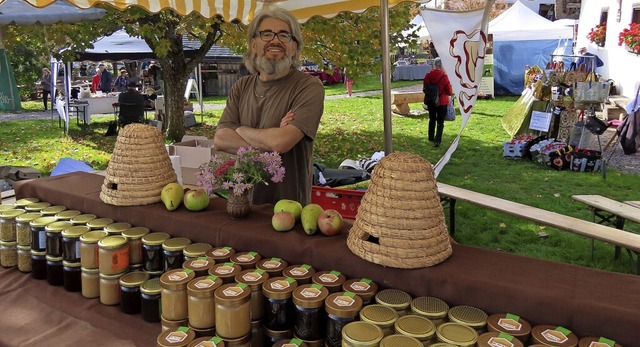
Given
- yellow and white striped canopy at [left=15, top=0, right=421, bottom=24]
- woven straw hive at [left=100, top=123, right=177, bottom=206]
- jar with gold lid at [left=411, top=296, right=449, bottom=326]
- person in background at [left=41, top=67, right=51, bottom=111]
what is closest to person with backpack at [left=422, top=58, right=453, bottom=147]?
yellow and white striped canopy at [left=15, top=0, right=421, bottom=24]

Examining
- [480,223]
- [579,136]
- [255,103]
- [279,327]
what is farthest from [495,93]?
[279,327]

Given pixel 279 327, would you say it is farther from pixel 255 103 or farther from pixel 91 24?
pixel 91 24

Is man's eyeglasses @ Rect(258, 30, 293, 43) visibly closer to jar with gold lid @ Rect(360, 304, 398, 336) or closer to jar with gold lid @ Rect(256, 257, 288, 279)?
jar with gold lid @ Rect(256, 257, 288, 279)

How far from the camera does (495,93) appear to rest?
62.1ft

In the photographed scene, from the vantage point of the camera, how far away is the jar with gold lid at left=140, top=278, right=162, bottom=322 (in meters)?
2.02

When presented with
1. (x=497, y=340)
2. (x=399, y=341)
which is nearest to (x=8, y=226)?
(x=399, y=341)

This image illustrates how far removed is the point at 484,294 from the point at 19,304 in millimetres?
1997

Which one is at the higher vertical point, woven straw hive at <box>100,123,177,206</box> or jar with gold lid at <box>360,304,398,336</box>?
woven straw hive at <box>100,123,177,206</box>

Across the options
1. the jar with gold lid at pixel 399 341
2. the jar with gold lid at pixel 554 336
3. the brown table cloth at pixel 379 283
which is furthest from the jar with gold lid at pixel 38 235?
the jar with gold lid at pixel 554 336

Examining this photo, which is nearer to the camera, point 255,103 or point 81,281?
point 81,281

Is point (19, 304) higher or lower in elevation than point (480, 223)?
higher

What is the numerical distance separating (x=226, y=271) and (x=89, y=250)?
75 cm

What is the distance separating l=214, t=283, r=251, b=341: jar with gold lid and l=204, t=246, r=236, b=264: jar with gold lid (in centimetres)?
34

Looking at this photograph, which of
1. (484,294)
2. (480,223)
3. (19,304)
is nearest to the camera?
(484,294)
